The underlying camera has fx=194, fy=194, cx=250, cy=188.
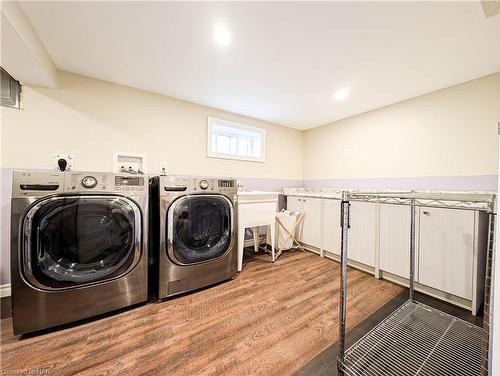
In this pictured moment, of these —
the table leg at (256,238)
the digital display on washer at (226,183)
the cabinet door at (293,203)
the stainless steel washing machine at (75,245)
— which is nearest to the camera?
the stainless steel washing machine at (75,245)

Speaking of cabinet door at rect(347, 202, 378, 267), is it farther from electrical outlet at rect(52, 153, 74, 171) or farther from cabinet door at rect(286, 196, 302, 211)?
electrical outlet at rect(52, 153, 74, 171)

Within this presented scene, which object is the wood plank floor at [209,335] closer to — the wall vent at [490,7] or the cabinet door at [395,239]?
the cabinet door at [395,239]

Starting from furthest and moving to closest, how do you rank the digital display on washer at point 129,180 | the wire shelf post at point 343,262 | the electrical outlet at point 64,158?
the electrical outlet at point 64,158, the digital display on washer at point 129,180, the wire shelf post at point 343,262

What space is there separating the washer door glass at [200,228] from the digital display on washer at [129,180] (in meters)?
0.31

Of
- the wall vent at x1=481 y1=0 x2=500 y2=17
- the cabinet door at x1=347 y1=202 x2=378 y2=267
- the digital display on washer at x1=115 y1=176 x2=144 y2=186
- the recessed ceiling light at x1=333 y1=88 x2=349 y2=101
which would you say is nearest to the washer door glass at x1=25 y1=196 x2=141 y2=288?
the digital display on washer at x1=115 y1=176 x2=144 y2=186

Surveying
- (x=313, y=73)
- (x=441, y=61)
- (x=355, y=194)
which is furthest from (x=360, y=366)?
(x=441, y=61)

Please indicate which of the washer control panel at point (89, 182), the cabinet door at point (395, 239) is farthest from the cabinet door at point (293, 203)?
the washer control panel at point (89, 182)

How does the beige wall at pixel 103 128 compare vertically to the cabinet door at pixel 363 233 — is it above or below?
above

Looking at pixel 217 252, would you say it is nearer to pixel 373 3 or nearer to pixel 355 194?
pixel 355 194

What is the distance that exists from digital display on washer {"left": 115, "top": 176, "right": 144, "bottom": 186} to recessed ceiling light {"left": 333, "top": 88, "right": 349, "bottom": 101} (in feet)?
7.18

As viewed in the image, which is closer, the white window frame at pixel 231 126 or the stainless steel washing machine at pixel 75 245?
the stainless steel washing machine at pixel 75 245

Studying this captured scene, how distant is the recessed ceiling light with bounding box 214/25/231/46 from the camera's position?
1.31 metres

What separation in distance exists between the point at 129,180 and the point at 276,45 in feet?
4.94

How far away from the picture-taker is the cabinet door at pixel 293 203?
2.94 meters
